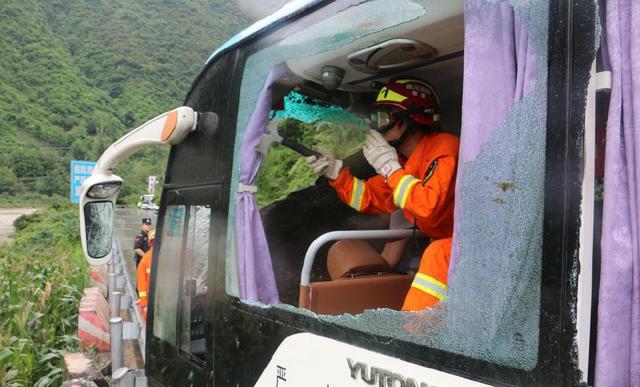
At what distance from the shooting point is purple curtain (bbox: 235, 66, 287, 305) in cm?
206

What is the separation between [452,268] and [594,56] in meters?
0.56

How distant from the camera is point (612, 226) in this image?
3.29 ft

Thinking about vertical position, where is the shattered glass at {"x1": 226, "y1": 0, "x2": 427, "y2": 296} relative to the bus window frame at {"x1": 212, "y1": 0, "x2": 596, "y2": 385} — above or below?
above

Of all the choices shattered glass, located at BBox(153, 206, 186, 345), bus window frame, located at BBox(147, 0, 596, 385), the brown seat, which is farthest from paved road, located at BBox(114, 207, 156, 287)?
bus window frame, located at BBox(147, 0, 596, 385)

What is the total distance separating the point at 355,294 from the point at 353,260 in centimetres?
28

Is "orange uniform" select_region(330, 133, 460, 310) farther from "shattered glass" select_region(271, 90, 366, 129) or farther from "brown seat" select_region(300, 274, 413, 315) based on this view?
"shattered glass" select_region(271, 90, 366, 129)

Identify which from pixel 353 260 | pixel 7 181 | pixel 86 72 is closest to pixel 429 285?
pixel 353 260

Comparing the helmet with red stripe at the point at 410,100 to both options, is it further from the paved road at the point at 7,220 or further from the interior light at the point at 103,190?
the paved road at the point at 7,220

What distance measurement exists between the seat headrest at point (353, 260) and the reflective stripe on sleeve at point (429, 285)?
80 centimetres

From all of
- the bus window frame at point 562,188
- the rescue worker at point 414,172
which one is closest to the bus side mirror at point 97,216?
the rescue worker at point 414,172

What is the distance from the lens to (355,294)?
2361 mm

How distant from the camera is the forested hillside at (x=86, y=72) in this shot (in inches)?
2249

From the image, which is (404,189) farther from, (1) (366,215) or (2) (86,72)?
(2) (86,72)

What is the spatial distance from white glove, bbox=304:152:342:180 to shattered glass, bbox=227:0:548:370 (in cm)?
141
